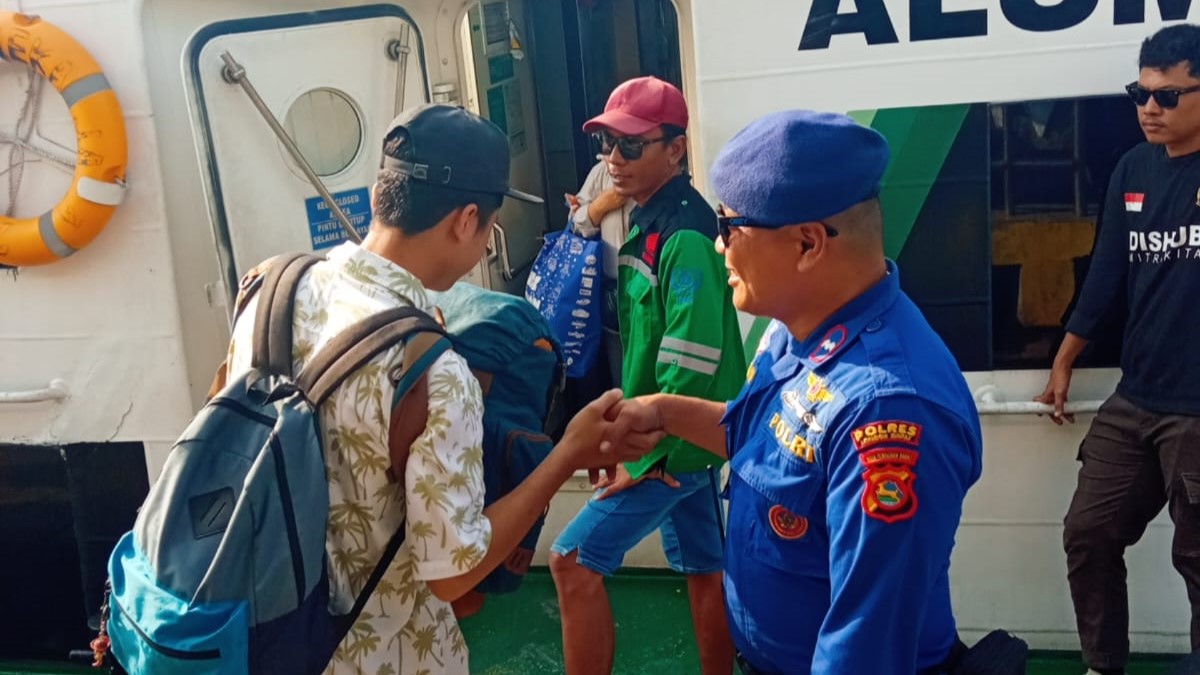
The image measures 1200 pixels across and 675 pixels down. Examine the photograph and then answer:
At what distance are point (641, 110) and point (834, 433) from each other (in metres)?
1.57

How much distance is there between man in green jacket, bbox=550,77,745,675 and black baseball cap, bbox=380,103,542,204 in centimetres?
101

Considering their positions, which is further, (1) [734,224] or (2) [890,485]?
(1) [734,224]

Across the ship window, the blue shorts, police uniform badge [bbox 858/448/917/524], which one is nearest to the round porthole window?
the blue shorts

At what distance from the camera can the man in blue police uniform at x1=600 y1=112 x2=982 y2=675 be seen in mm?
1573

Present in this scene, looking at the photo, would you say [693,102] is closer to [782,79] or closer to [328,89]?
[782,79]

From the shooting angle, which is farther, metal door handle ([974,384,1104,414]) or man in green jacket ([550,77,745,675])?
metal door handle ([974,384,1104,414])

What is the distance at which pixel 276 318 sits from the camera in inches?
71.9

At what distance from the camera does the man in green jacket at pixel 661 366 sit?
2787mm

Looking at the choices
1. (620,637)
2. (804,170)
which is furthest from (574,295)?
(804,170)

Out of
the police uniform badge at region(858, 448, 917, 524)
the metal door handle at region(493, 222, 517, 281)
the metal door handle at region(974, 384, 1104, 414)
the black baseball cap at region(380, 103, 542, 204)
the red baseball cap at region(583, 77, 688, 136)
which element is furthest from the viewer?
the metal door handle at region(493, 222, 517, 281)

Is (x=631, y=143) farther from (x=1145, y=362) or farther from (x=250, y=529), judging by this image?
(x=250, y=529)

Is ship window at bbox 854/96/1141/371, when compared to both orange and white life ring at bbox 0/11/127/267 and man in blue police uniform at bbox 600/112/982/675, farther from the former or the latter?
orange and white life ring at bbox 0/11/127/267

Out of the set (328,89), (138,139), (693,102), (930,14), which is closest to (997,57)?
(930,14)

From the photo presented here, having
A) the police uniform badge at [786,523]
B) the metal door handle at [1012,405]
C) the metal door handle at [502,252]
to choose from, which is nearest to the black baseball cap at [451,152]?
the police uniform badge at [786,523]
